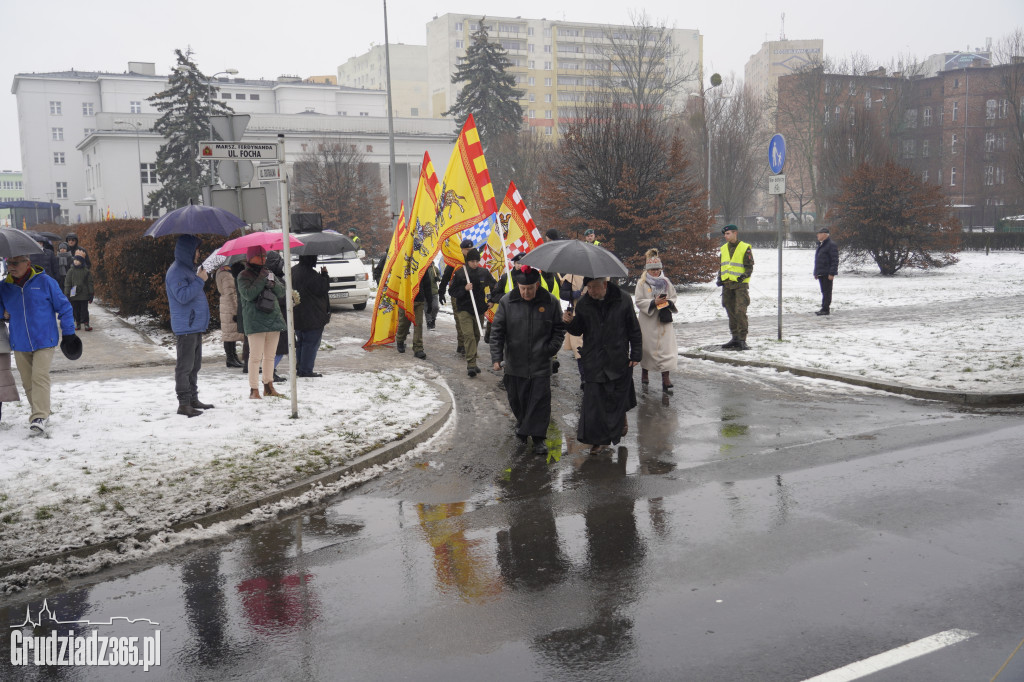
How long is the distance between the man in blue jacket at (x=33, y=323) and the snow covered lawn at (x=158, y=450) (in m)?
0.37

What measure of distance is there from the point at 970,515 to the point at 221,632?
494 cm

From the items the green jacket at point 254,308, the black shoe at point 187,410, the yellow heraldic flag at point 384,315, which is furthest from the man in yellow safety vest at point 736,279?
the black shoe at point 187,410

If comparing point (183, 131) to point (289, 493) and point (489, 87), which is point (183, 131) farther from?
point (289, 493)

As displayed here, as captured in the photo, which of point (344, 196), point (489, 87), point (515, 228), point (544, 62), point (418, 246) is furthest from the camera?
point (544, 62)

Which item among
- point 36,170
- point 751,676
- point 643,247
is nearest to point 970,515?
point 751,676

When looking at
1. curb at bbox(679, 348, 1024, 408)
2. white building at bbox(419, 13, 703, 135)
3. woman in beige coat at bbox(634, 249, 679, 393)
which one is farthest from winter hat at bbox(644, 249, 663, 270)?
white building at bbox(419, 13, 703, 135)

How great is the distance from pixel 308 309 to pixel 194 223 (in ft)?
9.72

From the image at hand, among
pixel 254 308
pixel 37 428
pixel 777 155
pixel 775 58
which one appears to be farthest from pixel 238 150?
pixel 775 58

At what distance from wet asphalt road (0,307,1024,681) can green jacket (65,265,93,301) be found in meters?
13.4

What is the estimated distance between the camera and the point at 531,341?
332 inches

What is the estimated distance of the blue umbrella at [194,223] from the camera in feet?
29.3

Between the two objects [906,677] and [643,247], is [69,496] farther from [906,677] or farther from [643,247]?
[643,247]

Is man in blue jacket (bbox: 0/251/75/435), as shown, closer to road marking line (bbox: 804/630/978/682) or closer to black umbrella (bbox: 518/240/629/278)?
black umbrella (bbox: 518/240/629/278)

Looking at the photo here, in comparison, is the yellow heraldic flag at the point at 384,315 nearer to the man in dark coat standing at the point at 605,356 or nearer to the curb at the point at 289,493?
the curb at the point at 289,493
